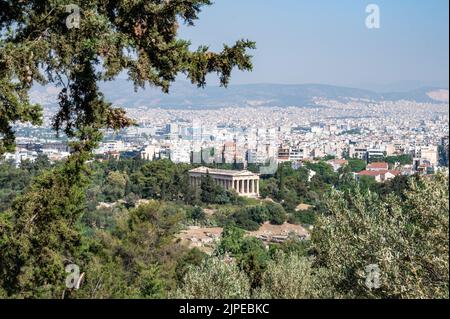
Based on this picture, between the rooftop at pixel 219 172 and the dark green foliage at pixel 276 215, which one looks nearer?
the dark green foliage at pixel 276 215

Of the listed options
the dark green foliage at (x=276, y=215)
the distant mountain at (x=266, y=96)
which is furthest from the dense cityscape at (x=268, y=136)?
the dark green foliage at (x=276, y=215)

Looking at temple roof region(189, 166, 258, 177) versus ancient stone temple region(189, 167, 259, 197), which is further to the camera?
temple roof region(189, 166, 258, 177)

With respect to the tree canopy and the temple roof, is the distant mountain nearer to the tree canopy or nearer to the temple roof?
the temple roof

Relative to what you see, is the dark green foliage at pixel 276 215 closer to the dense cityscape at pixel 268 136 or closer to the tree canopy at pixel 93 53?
the dense cityscape at pixel 268 136

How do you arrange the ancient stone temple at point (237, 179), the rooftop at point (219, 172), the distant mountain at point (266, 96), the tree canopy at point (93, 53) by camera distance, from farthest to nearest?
the distant mountain at point (266, 96), the rooftop at point (219, 172), the ancient stone temple at point (237, 179), the tree canopy at point (93, 53)

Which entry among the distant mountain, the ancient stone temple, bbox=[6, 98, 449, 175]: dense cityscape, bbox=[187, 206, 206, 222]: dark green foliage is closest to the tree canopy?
bbox=[6, 98, 449, 175]: dense cityscape

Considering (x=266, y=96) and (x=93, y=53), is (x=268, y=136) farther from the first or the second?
(x=93, y=53)

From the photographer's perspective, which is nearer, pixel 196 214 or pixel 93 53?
pixel 93 53

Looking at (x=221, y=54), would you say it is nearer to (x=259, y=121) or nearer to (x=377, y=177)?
(x=377, y=177)

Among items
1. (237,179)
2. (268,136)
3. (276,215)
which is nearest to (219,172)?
(237,179)
